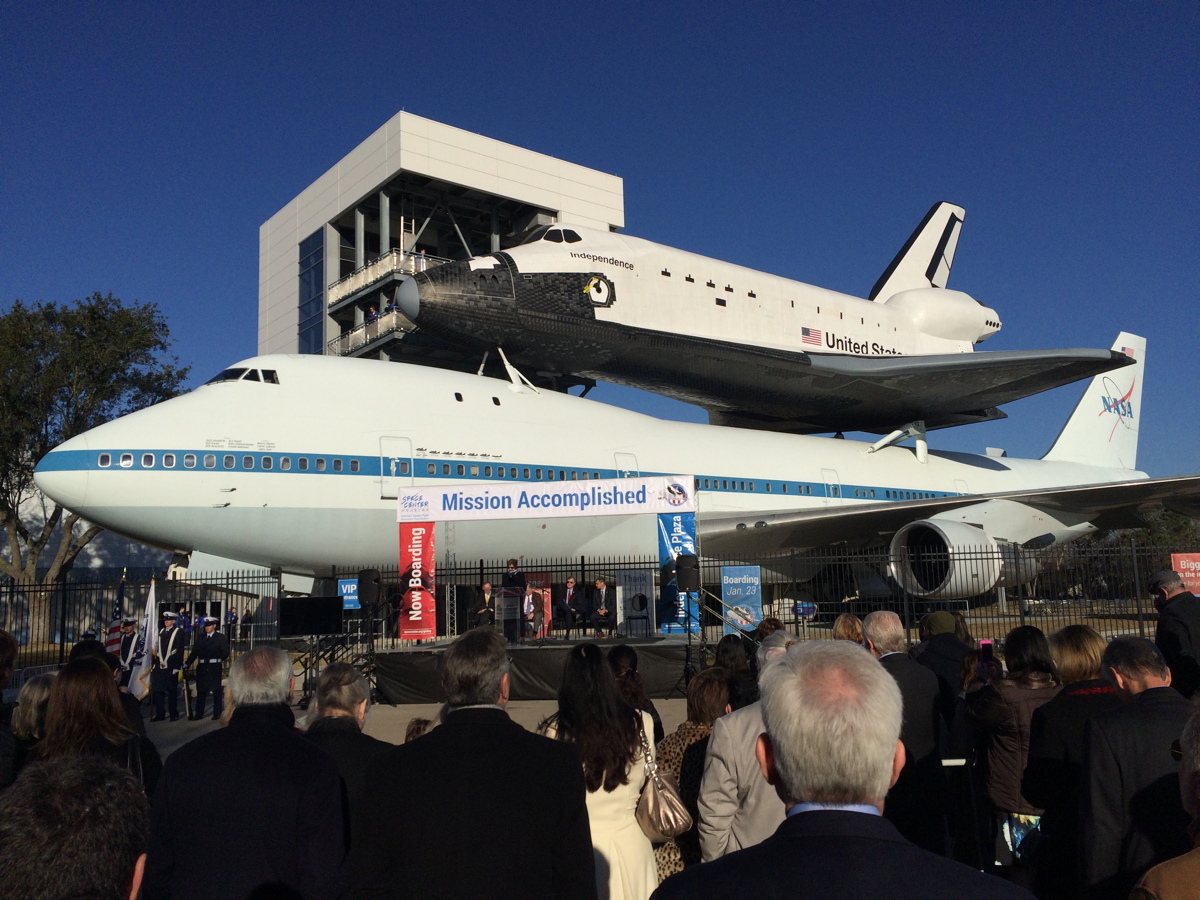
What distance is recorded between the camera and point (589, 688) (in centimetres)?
307

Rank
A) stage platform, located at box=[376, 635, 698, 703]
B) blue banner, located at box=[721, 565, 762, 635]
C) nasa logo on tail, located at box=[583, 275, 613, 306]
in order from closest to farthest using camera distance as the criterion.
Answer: stage platform, located at box=[376, 635, 698, 703] → blue banner, located at box=[721, 565, 762, 635] → nasa logo on tail, located at box=[583, 275, 613, 306]

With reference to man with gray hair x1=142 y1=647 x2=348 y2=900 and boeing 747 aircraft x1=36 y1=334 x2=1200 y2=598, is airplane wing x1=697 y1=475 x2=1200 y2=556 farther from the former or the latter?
man with gray hair x1=142 y1=647 x2=348 y2=900

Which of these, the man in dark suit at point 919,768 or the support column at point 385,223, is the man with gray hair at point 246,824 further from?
the support column at point 385,223

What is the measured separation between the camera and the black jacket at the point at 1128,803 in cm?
261

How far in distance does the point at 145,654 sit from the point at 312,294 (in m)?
21.6

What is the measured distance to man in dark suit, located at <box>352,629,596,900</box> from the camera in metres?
2.18

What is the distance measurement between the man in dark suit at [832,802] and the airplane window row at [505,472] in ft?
39.2

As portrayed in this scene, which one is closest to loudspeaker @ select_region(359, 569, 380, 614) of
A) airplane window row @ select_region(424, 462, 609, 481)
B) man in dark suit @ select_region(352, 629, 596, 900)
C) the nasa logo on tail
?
airplane window row @ select_region(424, 462, 609, 481)

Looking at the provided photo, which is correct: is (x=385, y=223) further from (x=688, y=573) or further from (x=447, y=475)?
(x=688, y=573)

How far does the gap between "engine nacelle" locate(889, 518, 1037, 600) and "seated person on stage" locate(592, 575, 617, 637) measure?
5.35 meters

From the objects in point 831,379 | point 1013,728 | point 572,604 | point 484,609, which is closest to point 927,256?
point 831,379

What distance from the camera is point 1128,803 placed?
8.75 feet

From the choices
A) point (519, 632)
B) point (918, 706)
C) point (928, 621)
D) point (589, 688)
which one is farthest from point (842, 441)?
point (589, 688)

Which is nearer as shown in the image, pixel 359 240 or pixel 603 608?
pixel 603 608
